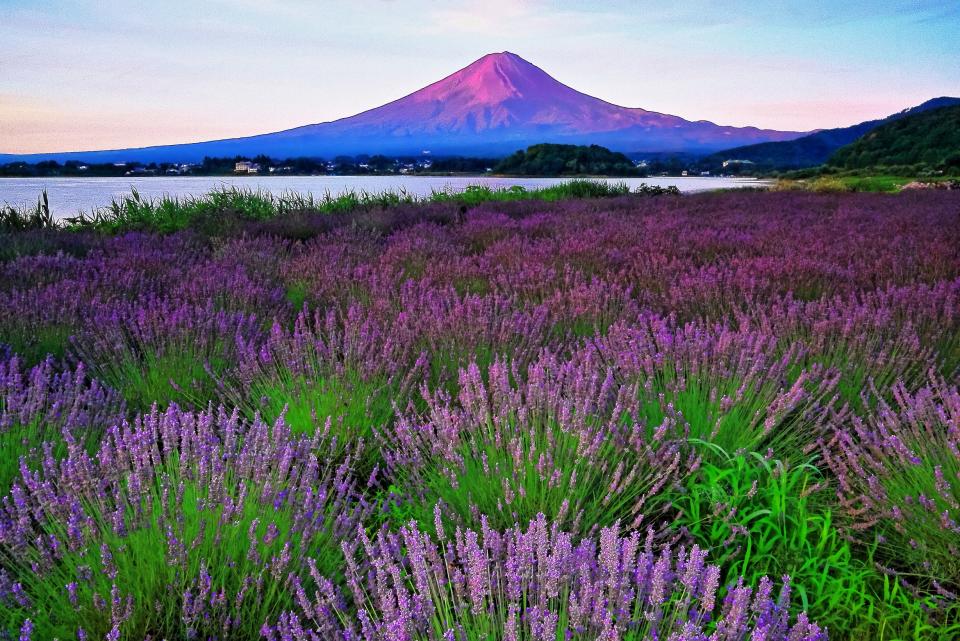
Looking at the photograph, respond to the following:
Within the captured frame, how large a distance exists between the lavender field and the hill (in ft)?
171

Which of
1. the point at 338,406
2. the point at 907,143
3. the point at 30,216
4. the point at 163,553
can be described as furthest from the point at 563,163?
the point at 163,553

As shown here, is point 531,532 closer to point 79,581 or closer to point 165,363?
point 79,581

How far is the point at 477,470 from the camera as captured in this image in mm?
2051

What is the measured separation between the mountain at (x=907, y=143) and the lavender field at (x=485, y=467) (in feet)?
173

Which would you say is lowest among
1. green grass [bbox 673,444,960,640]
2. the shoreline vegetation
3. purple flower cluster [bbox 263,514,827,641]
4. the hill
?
green grass [bbox 673,444,960,640]

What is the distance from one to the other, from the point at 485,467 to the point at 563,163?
5690cm

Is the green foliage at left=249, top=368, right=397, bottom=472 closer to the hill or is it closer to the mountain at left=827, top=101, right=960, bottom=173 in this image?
the hill

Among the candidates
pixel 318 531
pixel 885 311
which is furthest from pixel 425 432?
pixel 885 311

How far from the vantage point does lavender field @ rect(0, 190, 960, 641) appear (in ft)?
4.35

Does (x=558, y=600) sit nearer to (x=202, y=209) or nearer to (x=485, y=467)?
(x=485, y=467)

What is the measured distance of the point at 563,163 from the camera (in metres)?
56.8

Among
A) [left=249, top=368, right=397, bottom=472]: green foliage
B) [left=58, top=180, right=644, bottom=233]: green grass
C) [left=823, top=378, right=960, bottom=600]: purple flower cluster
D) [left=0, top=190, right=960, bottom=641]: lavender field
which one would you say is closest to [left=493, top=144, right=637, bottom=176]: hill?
[left=58, top=180, right=644, bottom=233]: green grass

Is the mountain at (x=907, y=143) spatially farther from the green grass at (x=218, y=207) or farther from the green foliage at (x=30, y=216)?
the green foliage at (x=30, y=216)

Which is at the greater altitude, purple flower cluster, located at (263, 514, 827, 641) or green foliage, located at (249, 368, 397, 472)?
purple flower cluster, located at (263, 514, 827, 641)
